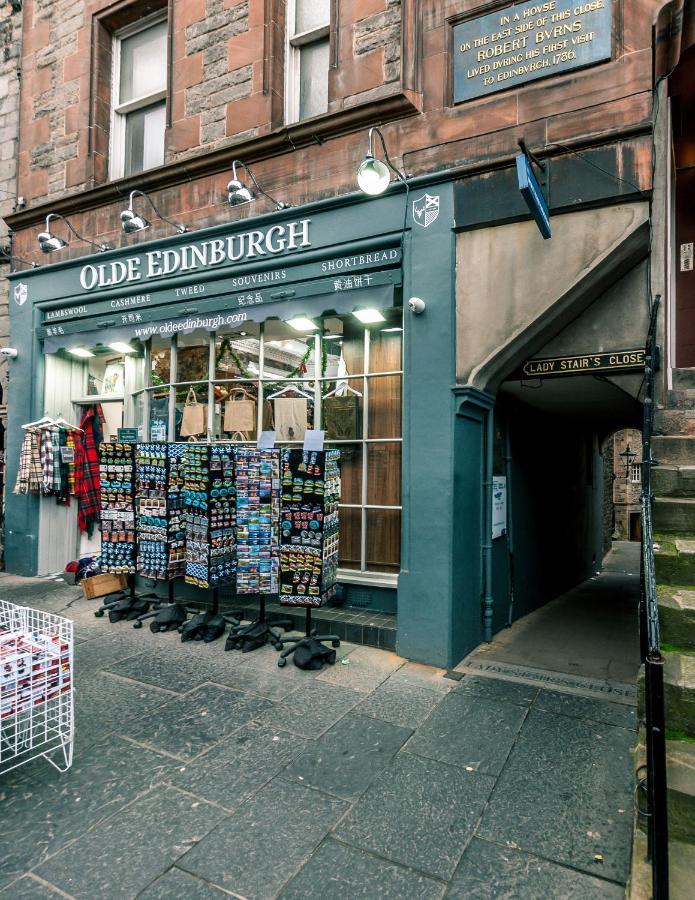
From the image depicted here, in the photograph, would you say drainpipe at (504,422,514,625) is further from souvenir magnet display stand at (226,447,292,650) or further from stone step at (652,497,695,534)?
souvenir magnet display stand at (226,447,292,650)

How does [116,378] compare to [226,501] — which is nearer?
[226,501]

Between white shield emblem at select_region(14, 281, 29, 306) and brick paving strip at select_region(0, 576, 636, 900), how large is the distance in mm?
6762

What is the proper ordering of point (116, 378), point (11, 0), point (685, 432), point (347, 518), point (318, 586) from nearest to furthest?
point (685, 432), point (318, 586), point (347, 518), point (116, 378), point (11, 0)

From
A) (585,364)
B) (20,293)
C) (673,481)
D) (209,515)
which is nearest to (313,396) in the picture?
(209,515)

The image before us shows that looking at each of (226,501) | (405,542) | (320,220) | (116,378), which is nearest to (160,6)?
(320,220)

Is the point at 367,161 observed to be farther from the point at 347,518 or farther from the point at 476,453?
the point at 347,518

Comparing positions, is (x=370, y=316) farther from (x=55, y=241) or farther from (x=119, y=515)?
(x=55, y=241)

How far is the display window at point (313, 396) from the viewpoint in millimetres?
6590

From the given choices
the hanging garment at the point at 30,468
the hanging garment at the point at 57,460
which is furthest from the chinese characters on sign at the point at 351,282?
the hanging garment at the point at 30,468

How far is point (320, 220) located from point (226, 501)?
3.45 meters

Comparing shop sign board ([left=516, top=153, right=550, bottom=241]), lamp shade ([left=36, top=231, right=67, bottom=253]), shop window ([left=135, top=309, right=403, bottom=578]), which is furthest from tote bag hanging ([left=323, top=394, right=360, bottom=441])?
lamp shade ([left=36, top=231, right=67, bottom=253])

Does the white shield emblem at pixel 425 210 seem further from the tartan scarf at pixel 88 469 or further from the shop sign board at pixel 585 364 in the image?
the tartan scarf at pixel 88 469

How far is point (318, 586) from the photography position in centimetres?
552

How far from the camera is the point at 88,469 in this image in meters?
8.88
